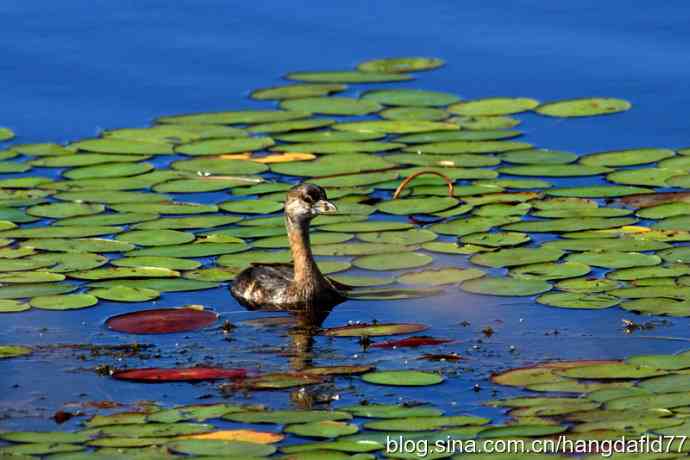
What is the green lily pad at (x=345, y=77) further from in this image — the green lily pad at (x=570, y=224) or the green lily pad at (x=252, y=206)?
the green lily pad at (x=570, y=224)

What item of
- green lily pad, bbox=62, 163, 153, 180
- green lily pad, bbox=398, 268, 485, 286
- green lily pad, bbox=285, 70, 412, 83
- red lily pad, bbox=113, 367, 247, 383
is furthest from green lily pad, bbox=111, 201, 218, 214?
green lily pad, bbox=285, 70, 412, 83

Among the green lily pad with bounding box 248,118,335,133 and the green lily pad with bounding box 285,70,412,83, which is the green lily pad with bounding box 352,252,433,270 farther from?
the green lily pad with bounding box 285,70,412,83

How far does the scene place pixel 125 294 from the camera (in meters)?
12.7

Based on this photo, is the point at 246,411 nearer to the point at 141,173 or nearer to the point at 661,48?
the point at 141,173

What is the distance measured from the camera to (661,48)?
19734mm

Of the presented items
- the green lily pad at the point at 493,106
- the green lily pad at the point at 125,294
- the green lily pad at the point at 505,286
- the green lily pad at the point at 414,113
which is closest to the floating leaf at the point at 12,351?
the green lily pad at the point at 125,294

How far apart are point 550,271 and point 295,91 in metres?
6.44

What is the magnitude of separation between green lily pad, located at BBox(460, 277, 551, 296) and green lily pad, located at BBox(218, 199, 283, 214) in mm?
2395

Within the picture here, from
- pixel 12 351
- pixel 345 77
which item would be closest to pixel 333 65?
pixel 345 77

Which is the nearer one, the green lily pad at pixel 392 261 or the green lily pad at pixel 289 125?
the green lily pad at pixel 392 261

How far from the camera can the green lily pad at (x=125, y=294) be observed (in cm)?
1264

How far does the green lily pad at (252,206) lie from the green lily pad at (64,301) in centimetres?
235

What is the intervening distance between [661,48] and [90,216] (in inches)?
305

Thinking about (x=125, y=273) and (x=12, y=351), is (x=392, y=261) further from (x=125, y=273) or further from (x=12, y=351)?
(x=12, y=351)
